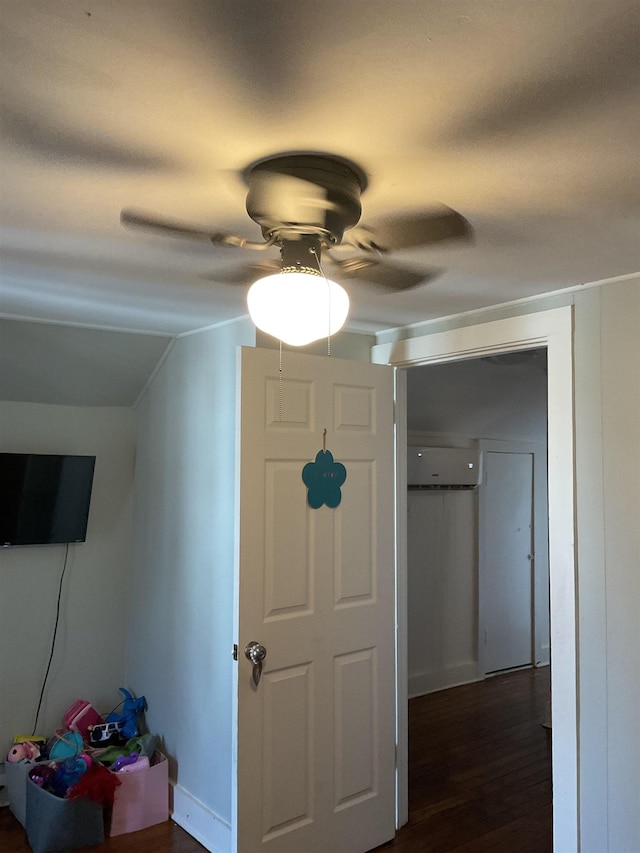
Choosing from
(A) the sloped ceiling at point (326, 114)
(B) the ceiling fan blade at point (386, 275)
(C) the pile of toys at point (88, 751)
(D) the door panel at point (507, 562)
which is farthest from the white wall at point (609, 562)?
(D) the door panel at point (507, 562)

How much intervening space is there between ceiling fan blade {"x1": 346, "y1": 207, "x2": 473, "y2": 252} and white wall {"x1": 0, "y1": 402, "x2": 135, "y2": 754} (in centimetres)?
224

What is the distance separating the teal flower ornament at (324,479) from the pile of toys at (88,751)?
1491 millimetres

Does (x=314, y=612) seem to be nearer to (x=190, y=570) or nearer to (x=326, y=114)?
(x=190, y=570)

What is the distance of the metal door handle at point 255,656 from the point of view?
2367 millimetres

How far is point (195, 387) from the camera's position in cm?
314

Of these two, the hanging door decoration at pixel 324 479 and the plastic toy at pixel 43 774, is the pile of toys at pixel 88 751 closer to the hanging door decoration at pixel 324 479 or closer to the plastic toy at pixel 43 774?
the plastic toy at pixel 43 774

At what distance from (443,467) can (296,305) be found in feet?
11.7

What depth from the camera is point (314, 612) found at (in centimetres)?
260

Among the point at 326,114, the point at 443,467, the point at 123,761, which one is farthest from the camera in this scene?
the point at 443,467

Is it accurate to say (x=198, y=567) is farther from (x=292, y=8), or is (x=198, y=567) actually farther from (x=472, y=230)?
(x=292, y=8)

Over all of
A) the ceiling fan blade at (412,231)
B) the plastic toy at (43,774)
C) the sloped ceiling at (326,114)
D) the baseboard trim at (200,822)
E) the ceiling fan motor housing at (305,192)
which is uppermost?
the ceiling fan blade at (412,231)

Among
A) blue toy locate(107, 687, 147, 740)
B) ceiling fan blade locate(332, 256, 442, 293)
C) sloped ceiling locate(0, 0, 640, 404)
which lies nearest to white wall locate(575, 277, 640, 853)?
sloped ceiling locate(0, 0, 640, 404)

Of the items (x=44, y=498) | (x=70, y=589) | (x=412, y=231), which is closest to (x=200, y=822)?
(x=70, y=589)

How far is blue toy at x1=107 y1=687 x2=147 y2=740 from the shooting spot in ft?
10.8
